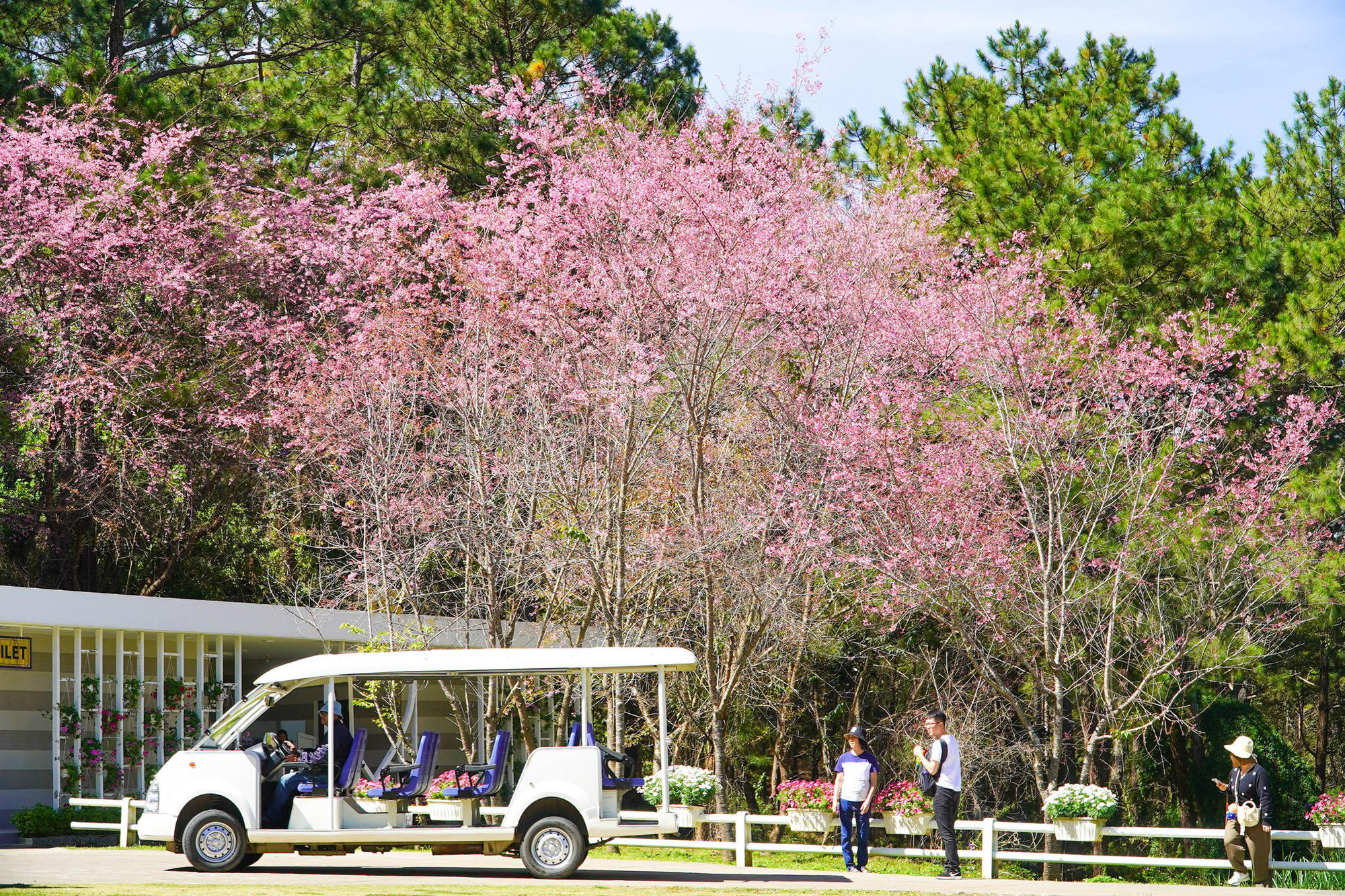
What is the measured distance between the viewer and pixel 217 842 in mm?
12086

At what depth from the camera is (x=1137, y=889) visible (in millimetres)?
11812

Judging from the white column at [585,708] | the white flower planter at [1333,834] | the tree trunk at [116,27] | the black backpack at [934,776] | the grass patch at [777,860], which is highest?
the tree trunk at [116,27]

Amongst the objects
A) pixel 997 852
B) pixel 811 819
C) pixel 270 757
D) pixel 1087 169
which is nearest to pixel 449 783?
pixel 270 757

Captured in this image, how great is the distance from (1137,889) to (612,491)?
26.8 ft

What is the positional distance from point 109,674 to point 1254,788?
44.4 ft

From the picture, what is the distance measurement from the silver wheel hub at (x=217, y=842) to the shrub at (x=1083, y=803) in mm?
7560

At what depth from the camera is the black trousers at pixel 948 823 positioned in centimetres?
1230

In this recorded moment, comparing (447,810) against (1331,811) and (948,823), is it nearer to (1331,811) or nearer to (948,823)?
(948,823)

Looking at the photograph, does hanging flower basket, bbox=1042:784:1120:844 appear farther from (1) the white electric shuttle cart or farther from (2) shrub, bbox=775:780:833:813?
(1) the white electric shuttle cart

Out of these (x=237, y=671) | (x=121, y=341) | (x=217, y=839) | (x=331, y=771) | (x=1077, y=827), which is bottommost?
(x=1077, y=827)

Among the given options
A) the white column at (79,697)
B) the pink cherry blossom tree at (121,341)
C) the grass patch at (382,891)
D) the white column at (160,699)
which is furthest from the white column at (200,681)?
the grass patch at (382,891)

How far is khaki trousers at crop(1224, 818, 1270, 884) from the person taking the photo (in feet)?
39.9

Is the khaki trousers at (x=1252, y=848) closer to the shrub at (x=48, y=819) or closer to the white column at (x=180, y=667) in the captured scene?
the shrub at (x=48, y=819)

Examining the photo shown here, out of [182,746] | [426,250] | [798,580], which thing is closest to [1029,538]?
[798,580]
